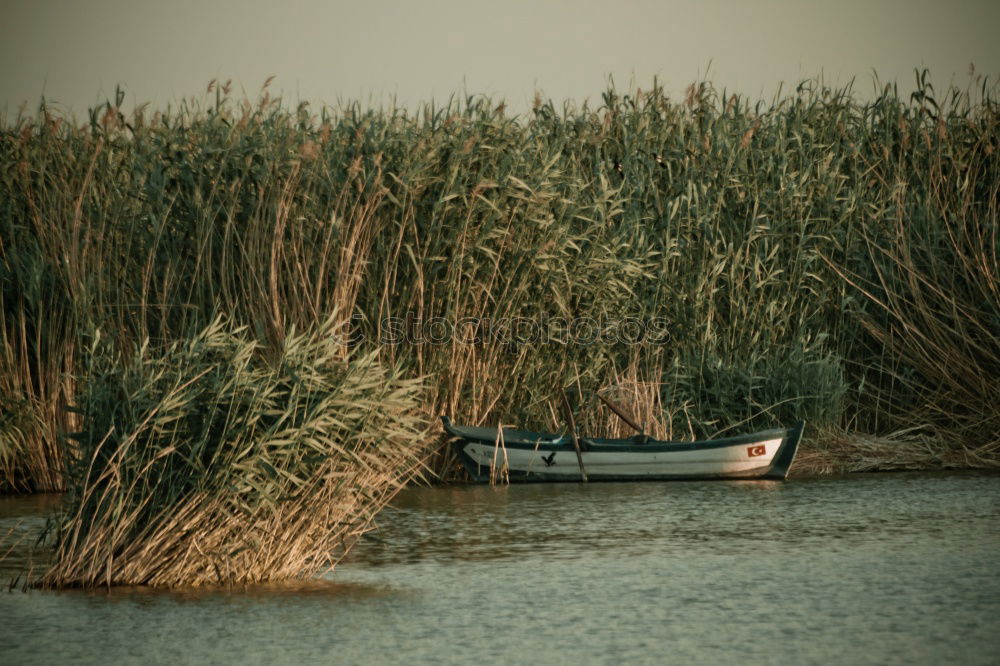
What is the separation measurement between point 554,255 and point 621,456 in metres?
1.93

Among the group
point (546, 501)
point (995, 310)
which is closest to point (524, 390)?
point (546, 501)

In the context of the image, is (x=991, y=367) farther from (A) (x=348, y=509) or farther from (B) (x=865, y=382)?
(A) (x=348, y=509)

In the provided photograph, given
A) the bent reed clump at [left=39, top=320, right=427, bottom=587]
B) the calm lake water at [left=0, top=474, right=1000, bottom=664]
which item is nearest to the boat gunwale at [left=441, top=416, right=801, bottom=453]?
the calm lake water at [left=0, top=474, right=1000, bottom=664]

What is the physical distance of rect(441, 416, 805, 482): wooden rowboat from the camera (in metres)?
12.3

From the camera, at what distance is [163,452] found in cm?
749

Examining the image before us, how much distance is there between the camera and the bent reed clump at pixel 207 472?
7.54 m

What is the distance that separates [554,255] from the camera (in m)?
13.1

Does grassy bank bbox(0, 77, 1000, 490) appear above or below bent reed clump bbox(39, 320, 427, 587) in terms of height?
above

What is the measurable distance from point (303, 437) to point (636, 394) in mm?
5862

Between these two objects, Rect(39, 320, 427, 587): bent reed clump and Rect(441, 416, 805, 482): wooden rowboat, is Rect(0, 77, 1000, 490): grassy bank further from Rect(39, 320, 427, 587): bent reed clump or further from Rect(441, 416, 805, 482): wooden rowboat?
Rect(39, 320, 427, 587): bent reed clump

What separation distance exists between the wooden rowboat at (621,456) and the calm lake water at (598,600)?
158 centimetres

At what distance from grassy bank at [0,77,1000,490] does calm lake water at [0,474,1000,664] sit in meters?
2.33

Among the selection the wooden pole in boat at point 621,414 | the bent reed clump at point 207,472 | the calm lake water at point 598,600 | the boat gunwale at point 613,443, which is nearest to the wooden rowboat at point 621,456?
the boat gunwale at point 613,443

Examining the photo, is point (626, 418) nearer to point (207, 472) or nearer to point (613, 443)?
point (613, 443)
